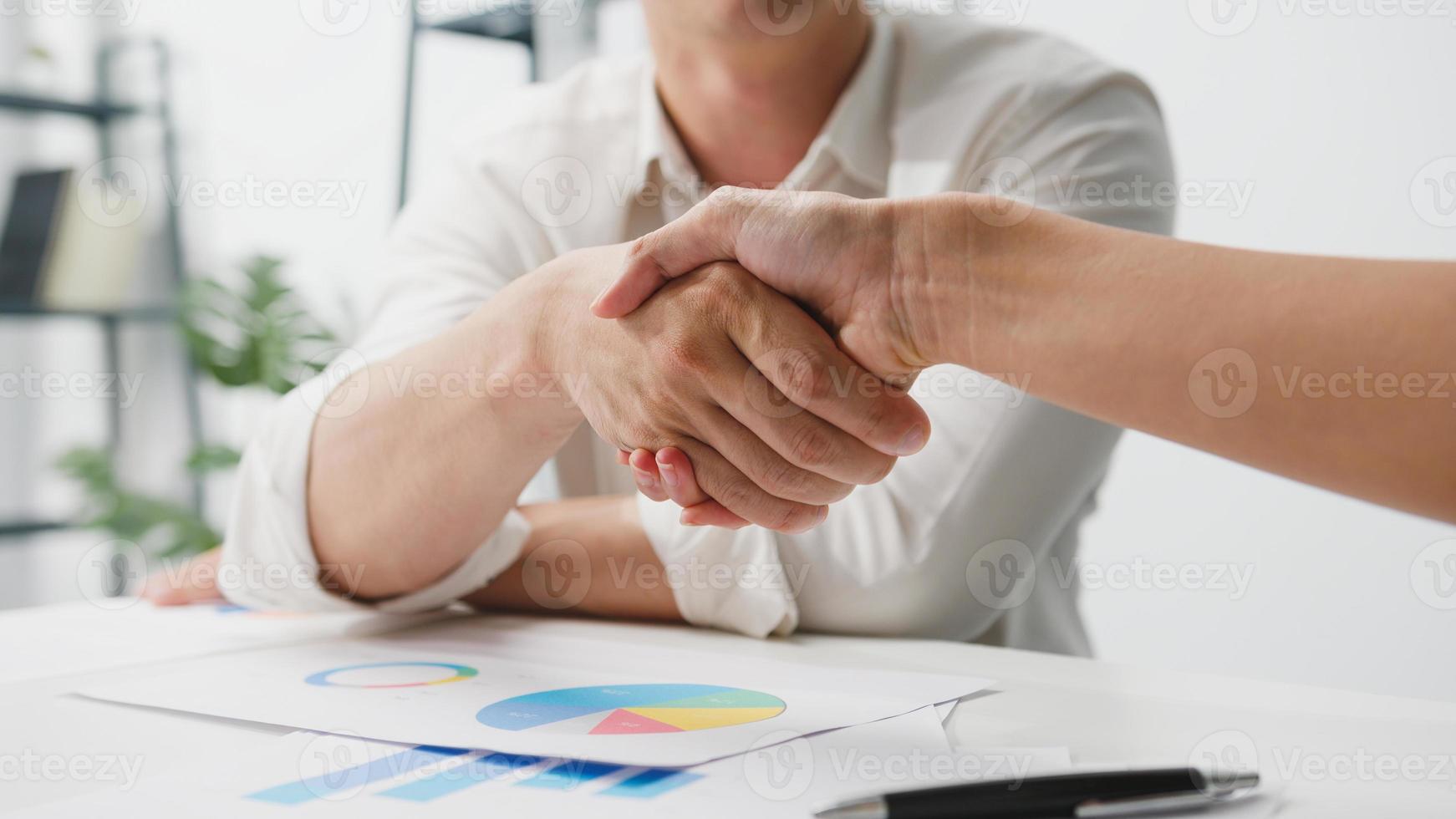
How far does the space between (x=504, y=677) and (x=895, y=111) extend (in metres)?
0.74

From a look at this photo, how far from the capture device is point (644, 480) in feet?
2.78

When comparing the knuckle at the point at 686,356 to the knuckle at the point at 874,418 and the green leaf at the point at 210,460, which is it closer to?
the knuckle at the point at 874,418

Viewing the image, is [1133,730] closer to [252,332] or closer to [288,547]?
[288,547]

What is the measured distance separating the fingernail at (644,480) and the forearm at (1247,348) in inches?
11.4

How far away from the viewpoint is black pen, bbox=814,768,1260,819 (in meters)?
0.44

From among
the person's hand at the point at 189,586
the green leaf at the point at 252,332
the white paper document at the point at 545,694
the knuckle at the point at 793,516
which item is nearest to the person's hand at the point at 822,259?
the knuckle at the point at 793,516

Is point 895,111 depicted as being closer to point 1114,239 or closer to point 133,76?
point 1114,239

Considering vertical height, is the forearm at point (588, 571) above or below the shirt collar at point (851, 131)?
below

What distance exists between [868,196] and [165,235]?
2688 mm

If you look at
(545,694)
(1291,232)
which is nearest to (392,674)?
(545,694)

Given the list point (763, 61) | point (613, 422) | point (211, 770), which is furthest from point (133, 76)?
point (211, 770)

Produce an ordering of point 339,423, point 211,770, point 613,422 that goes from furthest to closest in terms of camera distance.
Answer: point 339,423 < point 613,422 < point 211,770

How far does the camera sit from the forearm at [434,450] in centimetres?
88

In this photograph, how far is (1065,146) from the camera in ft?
3.53
